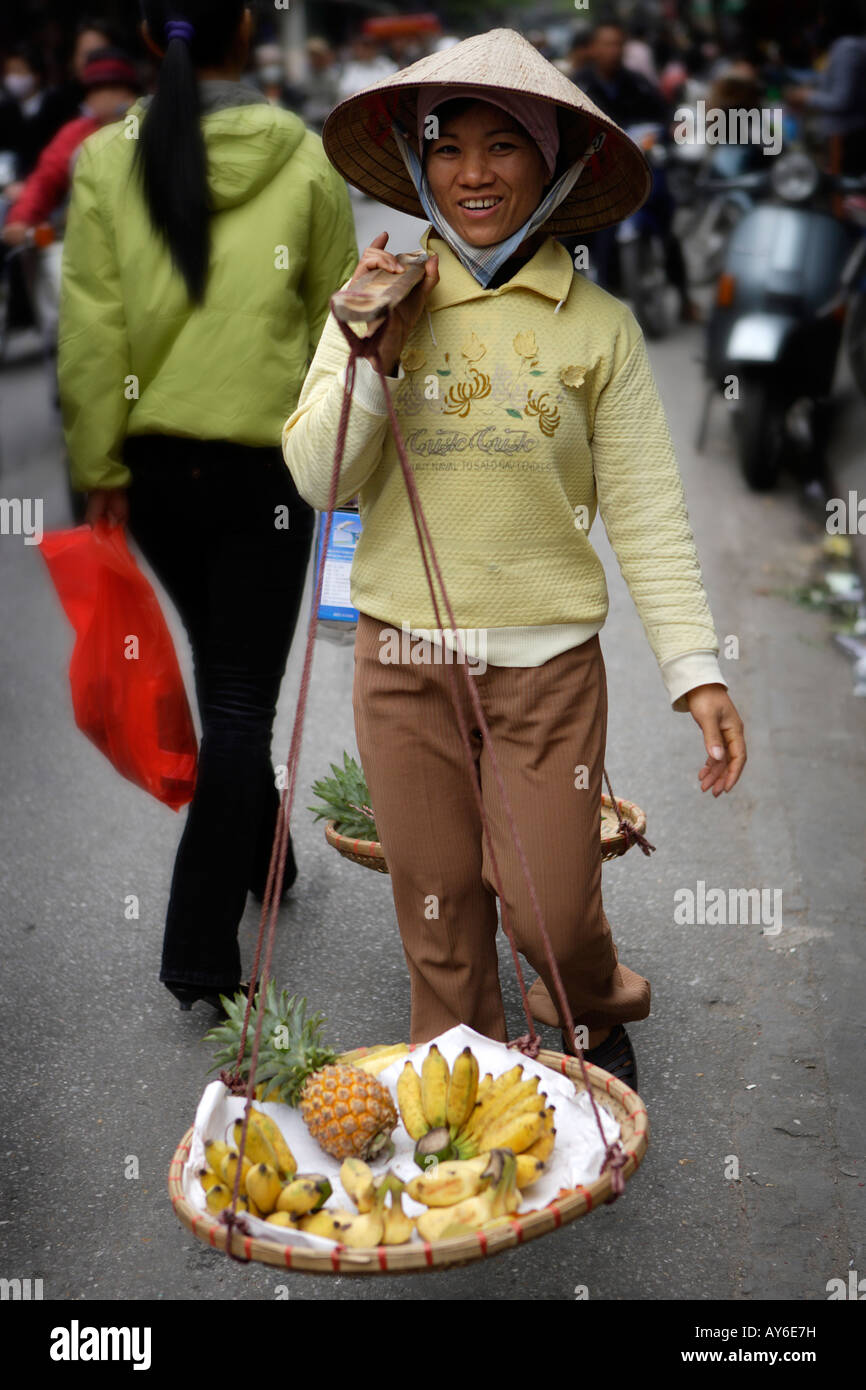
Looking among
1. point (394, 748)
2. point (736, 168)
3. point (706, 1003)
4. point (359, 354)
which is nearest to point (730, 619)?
point (706, 1003)

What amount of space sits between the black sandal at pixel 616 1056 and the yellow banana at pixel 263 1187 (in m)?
0.99

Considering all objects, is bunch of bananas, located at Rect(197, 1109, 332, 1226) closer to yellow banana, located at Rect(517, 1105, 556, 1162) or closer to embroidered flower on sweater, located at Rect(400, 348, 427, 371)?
yellow banana, located at Rect(517, 1105, 556, 1162)

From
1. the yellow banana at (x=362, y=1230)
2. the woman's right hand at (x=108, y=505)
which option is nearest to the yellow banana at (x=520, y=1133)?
the yellow banana at (x=362, y=1230)

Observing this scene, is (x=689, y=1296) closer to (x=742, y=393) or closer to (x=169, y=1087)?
(x=169, y=1087)

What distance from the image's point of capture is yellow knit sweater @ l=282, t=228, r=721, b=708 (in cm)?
254

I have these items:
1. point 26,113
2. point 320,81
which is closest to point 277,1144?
point 26,113

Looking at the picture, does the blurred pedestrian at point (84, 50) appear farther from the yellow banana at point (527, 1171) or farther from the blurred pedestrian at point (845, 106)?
the yellow banana at point (527, 1171)

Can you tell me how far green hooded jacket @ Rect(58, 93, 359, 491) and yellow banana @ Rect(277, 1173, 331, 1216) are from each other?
5.22ft

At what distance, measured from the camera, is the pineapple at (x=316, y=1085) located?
237 cm

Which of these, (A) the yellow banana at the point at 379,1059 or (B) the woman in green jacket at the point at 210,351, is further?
(B) the woman in green jacket at the point at 210,351

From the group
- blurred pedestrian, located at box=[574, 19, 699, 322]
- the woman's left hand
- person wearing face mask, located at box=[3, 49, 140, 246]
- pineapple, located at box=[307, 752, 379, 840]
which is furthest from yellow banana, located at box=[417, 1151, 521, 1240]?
blurred pedestrian, located at box=[574, 19, 699, 322]

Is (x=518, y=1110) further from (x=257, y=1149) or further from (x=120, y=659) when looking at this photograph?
(x=120, y=659)

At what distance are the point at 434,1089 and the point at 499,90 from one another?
1.57 m

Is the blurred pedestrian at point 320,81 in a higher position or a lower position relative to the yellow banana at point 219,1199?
higher
